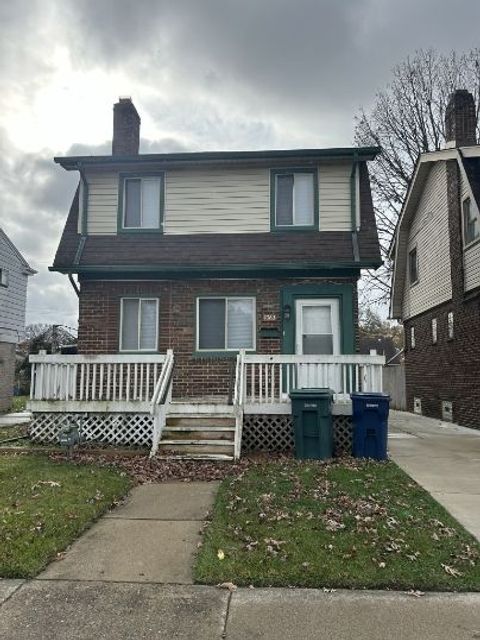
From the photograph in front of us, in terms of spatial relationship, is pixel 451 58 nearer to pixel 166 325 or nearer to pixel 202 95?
pixel 202 95

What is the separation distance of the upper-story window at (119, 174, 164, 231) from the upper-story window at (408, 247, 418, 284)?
10.4 m

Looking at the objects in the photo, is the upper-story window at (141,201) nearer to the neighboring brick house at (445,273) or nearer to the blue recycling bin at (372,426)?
the blue recycling bin at (372,426)

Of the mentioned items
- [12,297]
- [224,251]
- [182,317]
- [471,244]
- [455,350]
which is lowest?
[455,350]

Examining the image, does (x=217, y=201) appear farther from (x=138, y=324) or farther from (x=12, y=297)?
(x=12, y=297)

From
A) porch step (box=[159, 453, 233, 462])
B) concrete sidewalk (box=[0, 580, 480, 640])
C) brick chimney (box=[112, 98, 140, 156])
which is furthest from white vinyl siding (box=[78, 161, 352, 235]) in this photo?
concrete sidewalk (box=[0, 580, 480, 640])

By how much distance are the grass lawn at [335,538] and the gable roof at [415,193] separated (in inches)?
365

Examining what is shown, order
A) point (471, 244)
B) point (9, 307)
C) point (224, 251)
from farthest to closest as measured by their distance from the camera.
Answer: point (9, 307), point (471, 244), point (224, 251)

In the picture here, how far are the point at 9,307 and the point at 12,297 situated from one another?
0.52 metres

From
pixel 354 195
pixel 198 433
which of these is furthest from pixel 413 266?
pixel 198 433

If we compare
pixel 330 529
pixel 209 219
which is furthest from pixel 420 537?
pixel 209 219

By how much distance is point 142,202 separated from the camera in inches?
484

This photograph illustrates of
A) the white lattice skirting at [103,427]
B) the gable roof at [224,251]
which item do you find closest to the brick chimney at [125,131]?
the gable roof at [224,251]

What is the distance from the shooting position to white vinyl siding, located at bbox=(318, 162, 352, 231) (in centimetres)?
1180

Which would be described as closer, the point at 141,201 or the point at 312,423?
the point at 312,423
